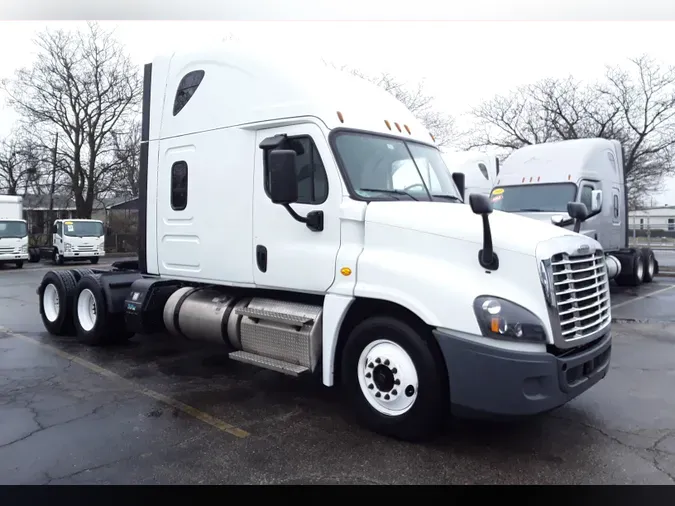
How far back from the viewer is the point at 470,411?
415 cm

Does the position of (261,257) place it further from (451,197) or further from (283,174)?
(451,197)

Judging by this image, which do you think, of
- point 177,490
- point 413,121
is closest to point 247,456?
point 177,490

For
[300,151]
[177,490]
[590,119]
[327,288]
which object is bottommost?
[177,490]

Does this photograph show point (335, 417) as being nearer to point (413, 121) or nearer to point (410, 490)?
point (410, 490)

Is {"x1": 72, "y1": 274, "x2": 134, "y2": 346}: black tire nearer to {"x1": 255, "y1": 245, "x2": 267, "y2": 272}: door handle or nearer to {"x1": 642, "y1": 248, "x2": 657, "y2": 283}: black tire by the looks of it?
{"x1": 255, "y1": 245, "x2": 267, "y2": 272}: door handle

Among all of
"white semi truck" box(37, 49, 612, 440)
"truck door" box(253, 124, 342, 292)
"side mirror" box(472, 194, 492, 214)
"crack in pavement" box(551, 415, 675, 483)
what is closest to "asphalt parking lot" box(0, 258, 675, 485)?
"crack in pavement" box(551, 415, 675, 483)

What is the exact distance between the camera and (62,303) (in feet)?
28.0

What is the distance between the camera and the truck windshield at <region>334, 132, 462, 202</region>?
16.5ft

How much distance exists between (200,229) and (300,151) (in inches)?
70.6

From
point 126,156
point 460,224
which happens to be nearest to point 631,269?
point 460,224

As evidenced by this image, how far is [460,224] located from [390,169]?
1160mm

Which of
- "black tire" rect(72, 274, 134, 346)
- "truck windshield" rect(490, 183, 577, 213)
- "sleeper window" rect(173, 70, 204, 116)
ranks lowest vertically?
"black tire" rect(72, 274, 134, 346)

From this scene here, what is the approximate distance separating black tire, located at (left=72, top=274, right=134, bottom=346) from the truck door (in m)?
3.30

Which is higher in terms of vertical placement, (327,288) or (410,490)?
(327,288)
